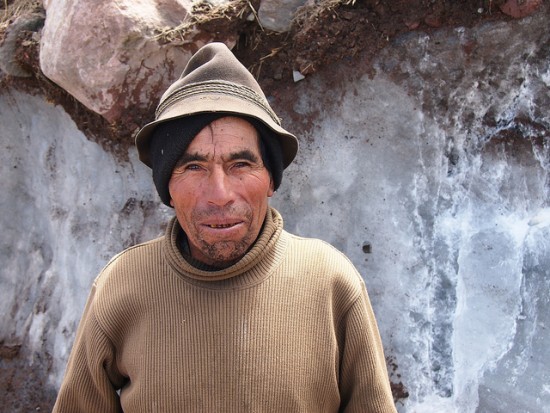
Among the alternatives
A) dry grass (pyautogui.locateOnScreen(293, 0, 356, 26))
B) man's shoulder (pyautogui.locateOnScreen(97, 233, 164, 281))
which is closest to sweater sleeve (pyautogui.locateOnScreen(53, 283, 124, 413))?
man's shoulder (pyautogui.locateOnScreen(97, 233, 164, 281))

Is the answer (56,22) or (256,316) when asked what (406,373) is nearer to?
(256,316)

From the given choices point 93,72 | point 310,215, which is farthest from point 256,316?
point 93,72

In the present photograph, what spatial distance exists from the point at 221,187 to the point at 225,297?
379mm

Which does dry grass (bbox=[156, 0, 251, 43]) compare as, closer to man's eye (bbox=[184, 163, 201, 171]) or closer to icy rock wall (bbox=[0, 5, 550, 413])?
icy rock wall (bbox=[0, 5, 550, 413])

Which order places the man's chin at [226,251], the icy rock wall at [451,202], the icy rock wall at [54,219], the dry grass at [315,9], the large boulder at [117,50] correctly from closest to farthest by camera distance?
the man's chin at [226,251] → the icy rock wall at [451,202] → the dry grass at [315,9] → the large boulder at [117,50] → the icy rock wall at [54,219]

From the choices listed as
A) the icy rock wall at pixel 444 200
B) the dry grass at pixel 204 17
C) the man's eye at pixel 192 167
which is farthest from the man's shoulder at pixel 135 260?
the dry grass at pixel 204 17

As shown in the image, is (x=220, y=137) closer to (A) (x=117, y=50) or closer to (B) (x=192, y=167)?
(B) (x=192, y=167)

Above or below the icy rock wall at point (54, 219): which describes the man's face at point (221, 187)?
above

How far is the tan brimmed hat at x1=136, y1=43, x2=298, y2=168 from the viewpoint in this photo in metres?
1.83

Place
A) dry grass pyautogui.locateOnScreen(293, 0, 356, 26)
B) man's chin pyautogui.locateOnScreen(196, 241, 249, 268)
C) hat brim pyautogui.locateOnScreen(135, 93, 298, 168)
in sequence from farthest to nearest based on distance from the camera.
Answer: dry grass pyautogui.locateOnScreen(293, 0, 356, 26) → man's chin pyautogui.locateOnScreen(196, 241, 249, 268) → hat brim pyautogui.locateOnScreen(135, 93, 298, 168)

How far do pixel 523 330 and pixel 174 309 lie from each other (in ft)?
7.07

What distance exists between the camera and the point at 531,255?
3.29 metres

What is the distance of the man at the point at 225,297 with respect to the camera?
1884 millimetres

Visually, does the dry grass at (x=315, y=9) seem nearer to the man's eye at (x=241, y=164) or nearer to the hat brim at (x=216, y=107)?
the hat brim at (x=216, y=107)
